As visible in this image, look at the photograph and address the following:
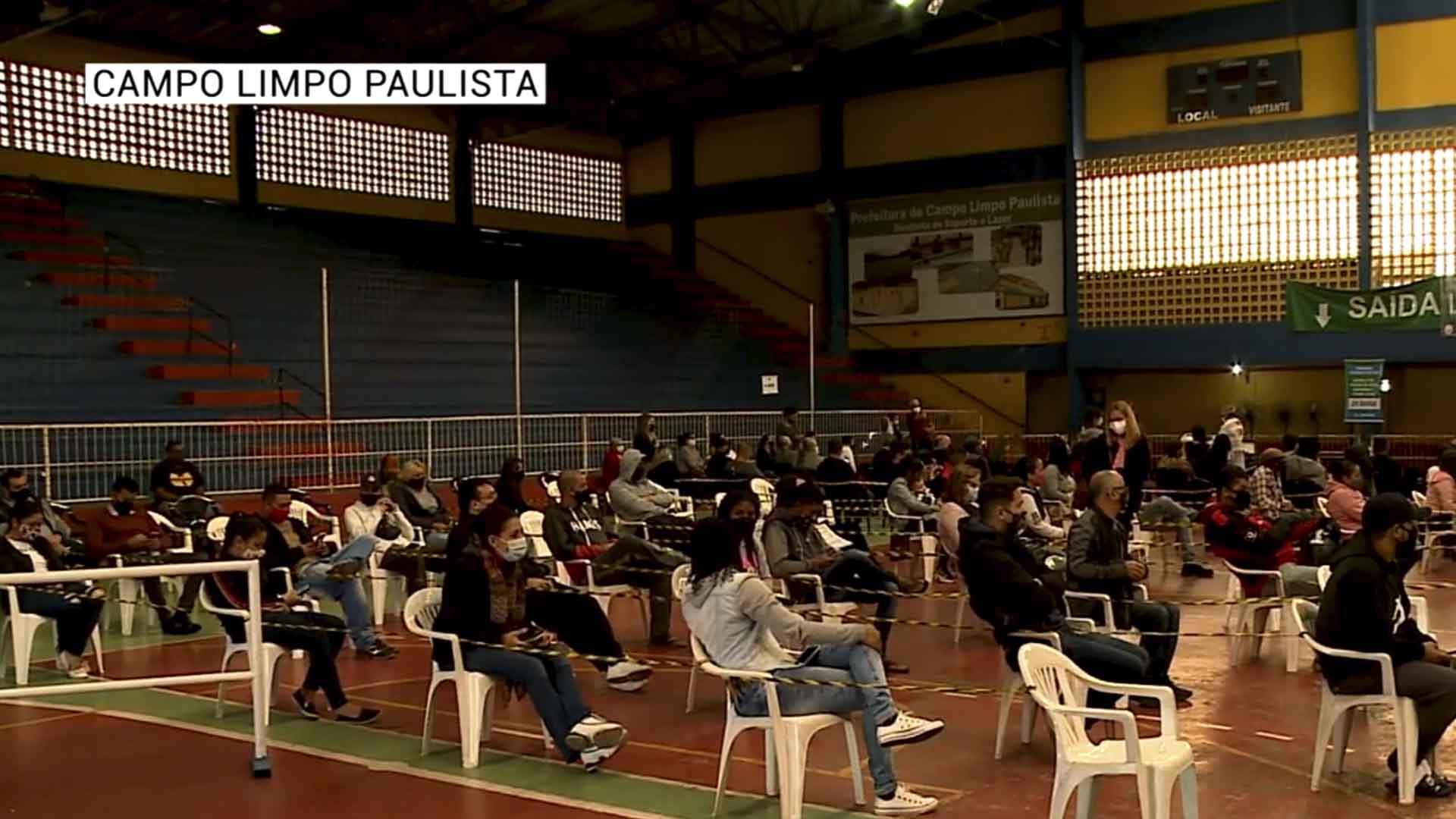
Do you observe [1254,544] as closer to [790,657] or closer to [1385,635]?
[1385,635]

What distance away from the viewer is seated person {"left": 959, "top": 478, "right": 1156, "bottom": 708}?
6.08 m

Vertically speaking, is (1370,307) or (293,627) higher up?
(1370,307)

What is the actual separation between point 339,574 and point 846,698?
13.9 ft

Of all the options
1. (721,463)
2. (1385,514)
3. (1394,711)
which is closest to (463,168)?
(721,463)

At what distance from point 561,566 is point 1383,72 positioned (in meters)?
14.6

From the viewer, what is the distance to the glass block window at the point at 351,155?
2184cm

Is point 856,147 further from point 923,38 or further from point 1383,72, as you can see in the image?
point 1383,72

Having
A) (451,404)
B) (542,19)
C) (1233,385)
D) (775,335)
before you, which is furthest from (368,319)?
(1233,385)

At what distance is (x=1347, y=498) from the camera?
367 inches

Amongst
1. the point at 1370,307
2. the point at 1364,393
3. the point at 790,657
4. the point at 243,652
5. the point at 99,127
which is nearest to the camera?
the point at 790,657

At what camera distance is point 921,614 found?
10.6 meters

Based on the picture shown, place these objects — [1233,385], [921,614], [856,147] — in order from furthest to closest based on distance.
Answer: [856,147] → [1233,385] → [921,614]

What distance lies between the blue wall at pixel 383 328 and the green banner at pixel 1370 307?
7.43 meters

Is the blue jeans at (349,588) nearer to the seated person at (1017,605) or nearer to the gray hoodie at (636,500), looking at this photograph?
the gray hoodie at (636,500)
